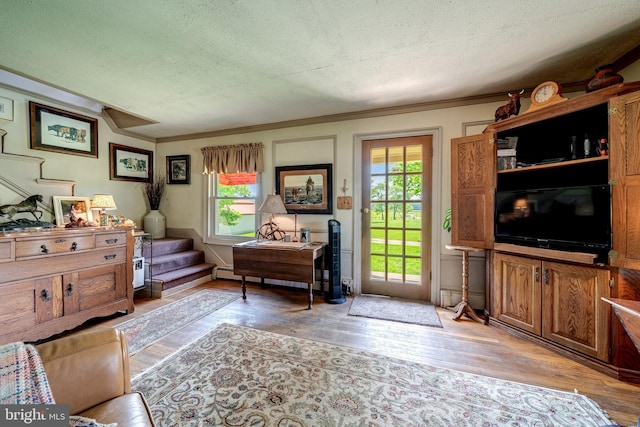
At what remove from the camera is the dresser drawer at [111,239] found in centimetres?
253

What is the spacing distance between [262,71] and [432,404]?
286cm

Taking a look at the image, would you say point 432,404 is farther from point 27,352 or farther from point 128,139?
point 128,139

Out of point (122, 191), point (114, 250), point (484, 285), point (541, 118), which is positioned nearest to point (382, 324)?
point (484, 285)

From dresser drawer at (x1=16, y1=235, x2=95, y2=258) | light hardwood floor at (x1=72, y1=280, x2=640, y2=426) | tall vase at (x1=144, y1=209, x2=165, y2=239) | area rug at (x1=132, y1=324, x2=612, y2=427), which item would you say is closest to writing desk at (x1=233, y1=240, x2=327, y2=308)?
light hardwood floor at (x1=72, y1=280, x2=640, y2=426)

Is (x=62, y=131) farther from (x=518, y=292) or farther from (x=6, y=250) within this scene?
(x=518, y=292)

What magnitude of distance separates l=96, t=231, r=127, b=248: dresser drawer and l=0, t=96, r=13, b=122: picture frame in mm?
1659

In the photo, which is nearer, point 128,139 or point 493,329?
point 493,329

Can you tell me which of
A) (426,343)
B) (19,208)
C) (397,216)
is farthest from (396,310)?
(19,208)

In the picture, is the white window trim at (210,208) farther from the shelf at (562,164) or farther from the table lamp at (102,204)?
the shelf at (562,164)

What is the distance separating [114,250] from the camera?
2.66 meters

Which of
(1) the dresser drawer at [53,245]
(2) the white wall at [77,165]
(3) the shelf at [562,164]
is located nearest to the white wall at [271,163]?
(2) the white wall at [77,165]

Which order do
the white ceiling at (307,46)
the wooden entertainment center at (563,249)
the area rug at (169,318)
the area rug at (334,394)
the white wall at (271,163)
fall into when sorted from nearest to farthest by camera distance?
the area rug at (334,394) < the white ceiling at (307,46) < the wooden entertainment center at (563,249) < the area rug at (169,318) < the white wall at (271,163)

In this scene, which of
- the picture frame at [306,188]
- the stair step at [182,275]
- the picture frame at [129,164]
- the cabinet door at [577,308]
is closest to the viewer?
the cabinet door at [577,308]

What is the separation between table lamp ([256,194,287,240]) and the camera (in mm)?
3164
